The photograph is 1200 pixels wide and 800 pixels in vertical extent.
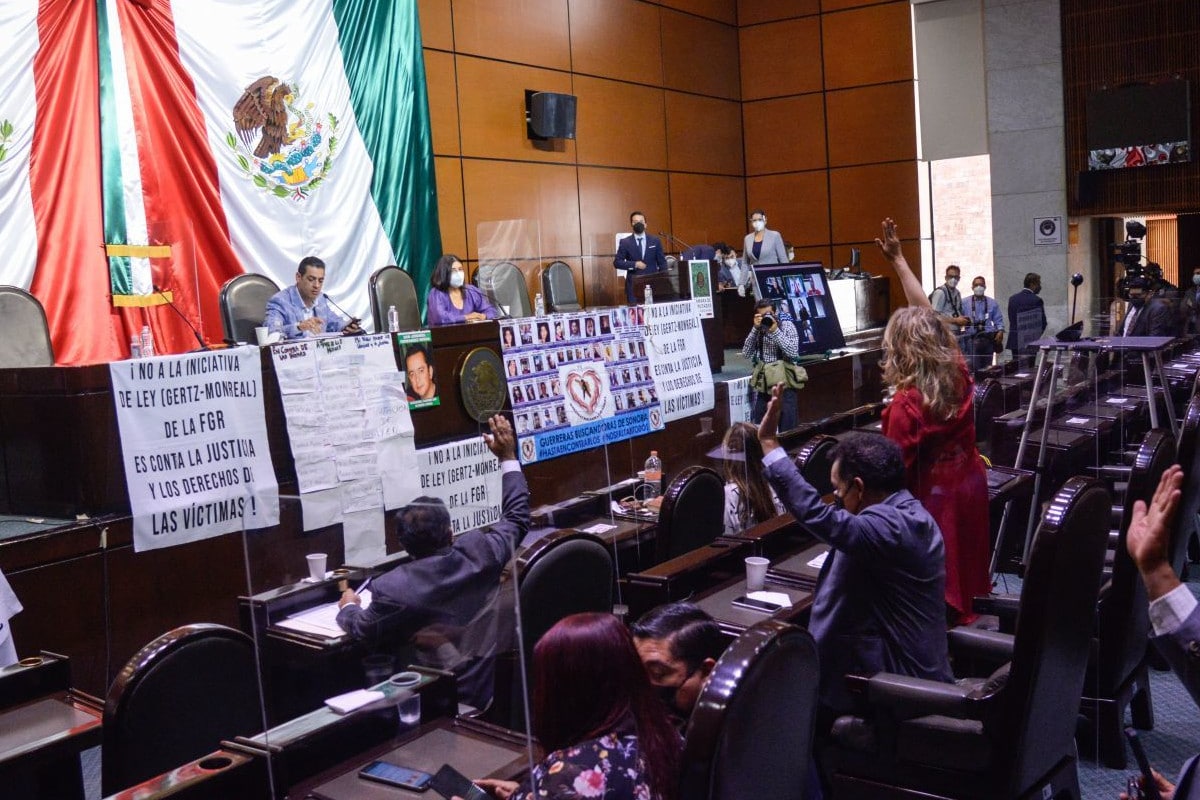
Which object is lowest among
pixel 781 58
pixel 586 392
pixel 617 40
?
pixel 586 392

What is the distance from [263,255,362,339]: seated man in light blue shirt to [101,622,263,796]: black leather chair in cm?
298

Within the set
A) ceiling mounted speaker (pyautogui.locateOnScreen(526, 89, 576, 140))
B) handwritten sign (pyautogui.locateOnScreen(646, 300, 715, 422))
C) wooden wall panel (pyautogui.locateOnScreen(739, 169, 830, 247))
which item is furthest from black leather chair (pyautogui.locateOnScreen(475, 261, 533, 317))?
wooden wall panel (pyautogui.locateOnScreen(739, 169, 830, 247))

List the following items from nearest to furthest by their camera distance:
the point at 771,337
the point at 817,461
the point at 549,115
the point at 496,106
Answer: the point at 817,461
the point at 771,337
the point at 496,106
the point at 549,115

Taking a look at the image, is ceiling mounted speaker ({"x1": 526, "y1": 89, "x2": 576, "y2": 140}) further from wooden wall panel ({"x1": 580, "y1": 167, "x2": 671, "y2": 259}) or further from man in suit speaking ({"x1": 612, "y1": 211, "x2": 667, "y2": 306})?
man in suit speaking ({"x1": 612, "y1": 211, "x2": 667, "y2": 306})

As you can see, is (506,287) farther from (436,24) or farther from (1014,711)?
(1014,711)

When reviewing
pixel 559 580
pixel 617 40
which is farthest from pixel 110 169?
pixel 617 40

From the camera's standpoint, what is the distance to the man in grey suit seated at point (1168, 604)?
1.50m

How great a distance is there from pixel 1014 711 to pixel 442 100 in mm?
8045

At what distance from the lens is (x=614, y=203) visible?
35.9 ft

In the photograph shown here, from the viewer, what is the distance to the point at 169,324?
21.7 feet

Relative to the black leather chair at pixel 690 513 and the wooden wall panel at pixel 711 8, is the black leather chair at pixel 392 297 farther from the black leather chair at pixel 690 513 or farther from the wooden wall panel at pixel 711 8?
the wooden wall panel at pixel 711 8

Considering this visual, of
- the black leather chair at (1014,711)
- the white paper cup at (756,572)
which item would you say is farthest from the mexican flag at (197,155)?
the black leather chair at (1014,711)

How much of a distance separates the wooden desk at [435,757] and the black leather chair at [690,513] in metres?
1.60

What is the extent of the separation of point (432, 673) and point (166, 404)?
99.7 inches
